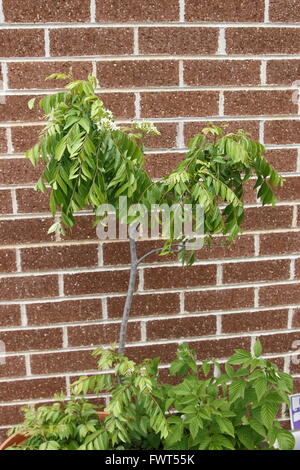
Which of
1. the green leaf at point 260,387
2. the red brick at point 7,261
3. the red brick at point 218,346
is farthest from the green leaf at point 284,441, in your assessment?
the red brick at point 7,261

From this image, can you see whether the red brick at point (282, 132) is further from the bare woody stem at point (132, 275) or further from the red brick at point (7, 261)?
the red brick at point (7, 261)

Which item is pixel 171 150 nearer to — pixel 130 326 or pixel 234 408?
pixel 130 326

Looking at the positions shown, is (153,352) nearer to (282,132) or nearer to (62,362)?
(62,362)

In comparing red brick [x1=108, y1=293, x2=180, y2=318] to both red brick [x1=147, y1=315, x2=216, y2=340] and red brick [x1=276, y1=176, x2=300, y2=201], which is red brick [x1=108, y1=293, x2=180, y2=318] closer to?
red brick [x1=147, y1=315, x2=216, y2=340]

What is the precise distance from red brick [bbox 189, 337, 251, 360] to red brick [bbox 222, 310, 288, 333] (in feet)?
0.15

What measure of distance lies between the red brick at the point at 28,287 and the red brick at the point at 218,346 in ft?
2.19

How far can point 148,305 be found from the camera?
2.14m

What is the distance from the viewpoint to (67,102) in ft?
4.70

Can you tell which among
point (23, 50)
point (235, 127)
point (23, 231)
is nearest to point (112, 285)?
point (23, 231)

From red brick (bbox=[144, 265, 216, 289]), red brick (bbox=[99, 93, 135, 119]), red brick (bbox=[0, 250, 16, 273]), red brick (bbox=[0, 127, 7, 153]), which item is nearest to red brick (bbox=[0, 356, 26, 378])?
red brick (bbox=[0, 250, 16, 273])

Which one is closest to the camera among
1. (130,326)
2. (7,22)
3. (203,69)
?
(7,22)

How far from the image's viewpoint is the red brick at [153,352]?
→ 2.17 meters

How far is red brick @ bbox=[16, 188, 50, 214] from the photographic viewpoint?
198 cm

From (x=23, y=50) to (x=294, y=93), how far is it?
3.59 ft
